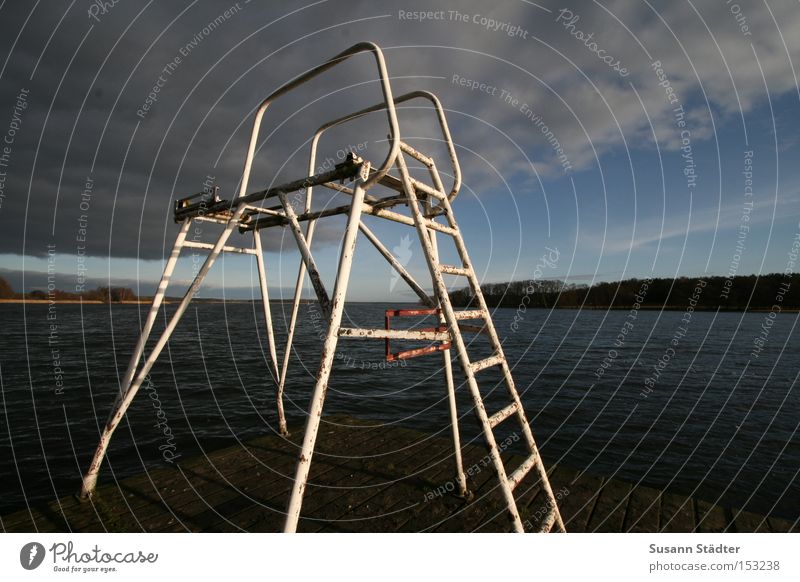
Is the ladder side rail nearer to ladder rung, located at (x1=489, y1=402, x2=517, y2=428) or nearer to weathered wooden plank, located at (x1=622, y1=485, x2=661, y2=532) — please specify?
ladder rung, located at (x1=489, y1=402, x2=517, y2=428)

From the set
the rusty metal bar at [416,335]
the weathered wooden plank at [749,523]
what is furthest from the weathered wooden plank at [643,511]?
the rusty metal bar at [416,335]

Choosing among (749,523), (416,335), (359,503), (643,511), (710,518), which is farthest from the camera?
(359,503)

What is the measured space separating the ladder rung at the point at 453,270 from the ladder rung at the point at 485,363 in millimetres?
944

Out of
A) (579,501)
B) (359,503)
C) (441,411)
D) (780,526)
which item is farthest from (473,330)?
(441,411)

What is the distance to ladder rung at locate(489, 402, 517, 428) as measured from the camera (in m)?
3.47

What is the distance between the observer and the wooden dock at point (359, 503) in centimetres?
453

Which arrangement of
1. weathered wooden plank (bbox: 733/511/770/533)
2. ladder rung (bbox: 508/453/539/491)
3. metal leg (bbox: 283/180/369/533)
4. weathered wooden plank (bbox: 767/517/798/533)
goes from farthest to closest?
weathered wooden plank (bbox: 733/511/770/533) → weathered wooden plank (bbox: 767/517/798/533) → ladder rung (bbox: 508/453/539/491) → metal leg (bbox: 283/180/369/533)

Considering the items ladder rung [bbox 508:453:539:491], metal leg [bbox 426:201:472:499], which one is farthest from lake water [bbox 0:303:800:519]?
ladder rung [bbox 508:453:539:491]

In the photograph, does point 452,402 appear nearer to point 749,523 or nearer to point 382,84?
point 382,84

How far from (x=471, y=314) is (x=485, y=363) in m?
0.53

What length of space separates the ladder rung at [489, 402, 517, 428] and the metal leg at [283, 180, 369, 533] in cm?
160

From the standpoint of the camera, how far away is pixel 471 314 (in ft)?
13.0

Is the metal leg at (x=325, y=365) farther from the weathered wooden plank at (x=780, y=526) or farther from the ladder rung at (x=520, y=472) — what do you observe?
the weathered wooden plank at (x=780, y=526)
